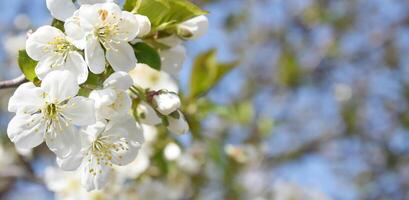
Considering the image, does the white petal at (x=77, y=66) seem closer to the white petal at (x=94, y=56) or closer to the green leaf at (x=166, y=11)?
the white petal at (x=94, y=56)

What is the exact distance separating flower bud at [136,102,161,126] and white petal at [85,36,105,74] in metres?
0.19

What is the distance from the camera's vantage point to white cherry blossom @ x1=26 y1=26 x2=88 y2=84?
1175 mm

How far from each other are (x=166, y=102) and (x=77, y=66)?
8.2 inches

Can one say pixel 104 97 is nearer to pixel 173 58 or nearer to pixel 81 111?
pixel 81 111

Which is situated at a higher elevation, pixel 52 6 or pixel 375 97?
pixel 375 97

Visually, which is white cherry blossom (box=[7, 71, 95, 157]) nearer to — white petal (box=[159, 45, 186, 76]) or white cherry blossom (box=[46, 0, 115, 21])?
white cherry blossom (box=[46, 0, 115, 21])

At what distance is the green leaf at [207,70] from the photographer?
1.90m

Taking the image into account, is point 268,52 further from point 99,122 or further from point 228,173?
point 99,122

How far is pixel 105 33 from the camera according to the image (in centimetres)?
122

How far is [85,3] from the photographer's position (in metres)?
1.22

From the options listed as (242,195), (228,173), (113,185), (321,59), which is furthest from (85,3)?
(321,59)

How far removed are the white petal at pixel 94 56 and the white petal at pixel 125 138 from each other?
12 centimetres

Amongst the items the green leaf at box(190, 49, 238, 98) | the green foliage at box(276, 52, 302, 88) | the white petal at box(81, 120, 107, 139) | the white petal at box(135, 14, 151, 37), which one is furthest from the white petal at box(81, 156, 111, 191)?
the green foliage at box(276, 52, 302, 88)

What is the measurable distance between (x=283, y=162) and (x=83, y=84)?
2.88 metres
